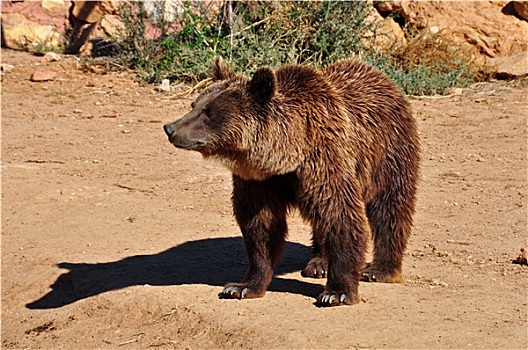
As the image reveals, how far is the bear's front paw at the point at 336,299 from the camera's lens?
555 cm

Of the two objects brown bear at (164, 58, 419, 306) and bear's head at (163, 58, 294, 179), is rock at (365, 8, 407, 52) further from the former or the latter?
bear's head at (163, 58, 294, 179)

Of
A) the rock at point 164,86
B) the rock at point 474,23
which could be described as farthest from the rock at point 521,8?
the rock at point 164,86

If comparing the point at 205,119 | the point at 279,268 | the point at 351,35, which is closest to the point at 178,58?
the point at 351,35

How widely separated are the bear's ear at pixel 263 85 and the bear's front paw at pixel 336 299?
1.33 m

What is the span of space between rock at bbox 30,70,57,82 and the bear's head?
293 inches

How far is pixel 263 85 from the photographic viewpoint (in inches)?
219

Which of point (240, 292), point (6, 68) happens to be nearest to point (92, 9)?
point (6, 68)

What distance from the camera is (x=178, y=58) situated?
12125mm

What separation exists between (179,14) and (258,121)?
749 cm

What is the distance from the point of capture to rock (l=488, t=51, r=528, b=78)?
11.9m

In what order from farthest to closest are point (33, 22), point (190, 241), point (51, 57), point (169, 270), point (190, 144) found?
point (33, 22) < point (51, 57) < point (190, 241) < point (169, 270) < point (190, 144)

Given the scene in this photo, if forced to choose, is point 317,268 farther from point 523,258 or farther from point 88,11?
point 88,11

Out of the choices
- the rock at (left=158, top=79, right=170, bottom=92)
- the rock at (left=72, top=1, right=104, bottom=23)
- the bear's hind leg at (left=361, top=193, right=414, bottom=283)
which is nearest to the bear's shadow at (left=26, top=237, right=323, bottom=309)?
the bear's hind leg at (left=361, top=193, right=414, bottom=283)

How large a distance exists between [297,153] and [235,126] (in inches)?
17.2
